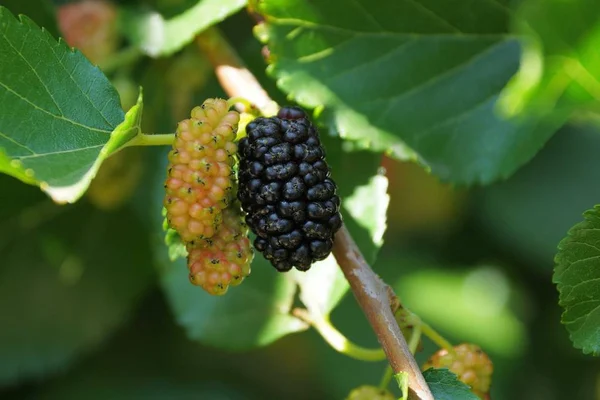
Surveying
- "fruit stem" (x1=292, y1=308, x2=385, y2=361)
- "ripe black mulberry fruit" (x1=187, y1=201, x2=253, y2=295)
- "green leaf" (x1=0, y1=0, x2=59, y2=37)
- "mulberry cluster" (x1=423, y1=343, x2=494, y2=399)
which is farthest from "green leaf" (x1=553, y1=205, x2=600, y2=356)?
"green leaf" (x1=0, y1=0, x2=59, y2=37)

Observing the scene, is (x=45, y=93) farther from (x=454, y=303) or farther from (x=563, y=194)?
(x=563, y=194)

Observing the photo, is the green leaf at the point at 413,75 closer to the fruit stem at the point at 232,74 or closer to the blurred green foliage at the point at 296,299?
the fruit stem at the point at 232,74

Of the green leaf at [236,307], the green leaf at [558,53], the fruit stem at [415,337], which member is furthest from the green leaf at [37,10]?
the green leaf at [558,53]

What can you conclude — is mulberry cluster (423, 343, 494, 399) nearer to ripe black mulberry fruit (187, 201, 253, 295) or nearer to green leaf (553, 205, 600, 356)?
green leaf (553, 205, 600, 356)

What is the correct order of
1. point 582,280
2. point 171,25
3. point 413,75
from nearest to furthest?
1. point 582,280
2. point 413,75
3. point 171,25

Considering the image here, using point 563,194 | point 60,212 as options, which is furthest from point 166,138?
point 563,194

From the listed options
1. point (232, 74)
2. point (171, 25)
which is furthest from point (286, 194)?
point (171, 25)

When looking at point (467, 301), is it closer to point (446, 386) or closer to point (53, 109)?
point (446, 386)
